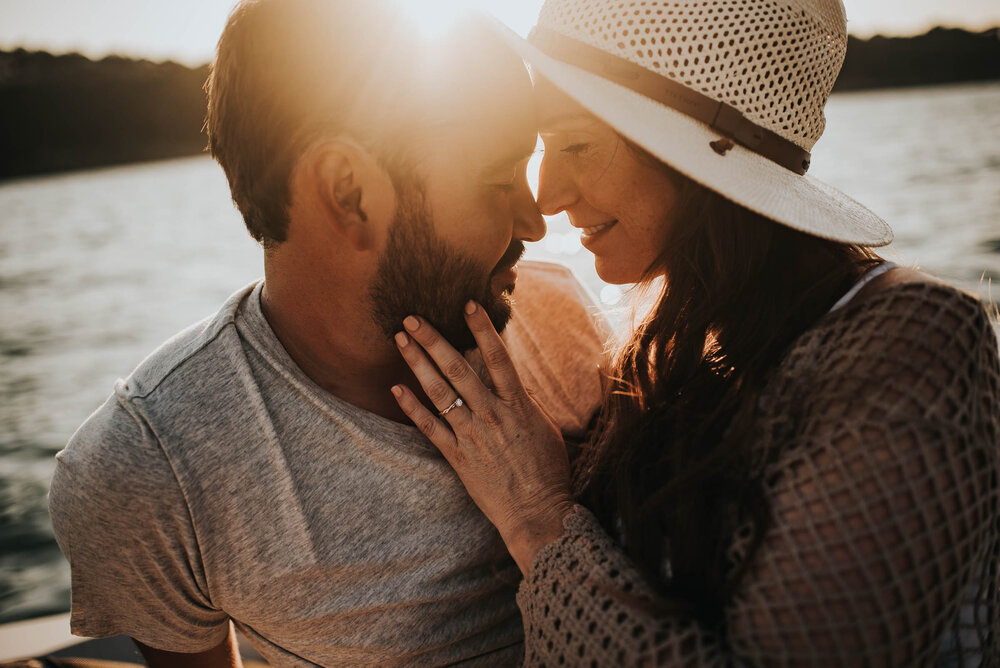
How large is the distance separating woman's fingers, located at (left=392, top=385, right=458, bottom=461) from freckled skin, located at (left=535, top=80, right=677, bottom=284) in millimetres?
515

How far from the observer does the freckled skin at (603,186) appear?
1382mm

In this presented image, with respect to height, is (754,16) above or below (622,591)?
above

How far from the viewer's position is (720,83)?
1.21 meters

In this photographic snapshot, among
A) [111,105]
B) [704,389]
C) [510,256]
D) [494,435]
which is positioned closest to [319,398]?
[494,435]

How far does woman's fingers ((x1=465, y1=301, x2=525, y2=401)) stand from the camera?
1.45 m

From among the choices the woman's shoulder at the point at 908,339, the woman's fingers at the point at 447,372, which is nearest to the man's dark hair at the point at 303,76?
the woman's fingers at the point at 447,372

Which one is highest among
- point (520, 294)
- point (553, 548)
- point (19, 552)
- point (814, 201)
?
point (814, 201)

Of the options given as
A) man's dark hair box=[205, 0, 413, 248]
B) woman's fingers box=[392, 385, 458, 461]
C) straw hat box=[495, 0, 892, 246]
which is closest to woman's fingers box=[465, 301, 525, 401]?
woman's fingers box=[392, 385, 458, 461]

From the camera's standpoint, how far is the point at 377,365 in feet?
5.21

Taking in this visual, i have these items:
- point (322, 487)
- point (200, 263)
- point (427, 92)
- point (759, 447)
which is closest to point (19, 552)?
point (322, 487)

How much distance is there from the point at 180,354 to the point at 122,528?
13.9 inches

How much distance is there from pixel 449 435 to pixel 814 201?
33.2 inches

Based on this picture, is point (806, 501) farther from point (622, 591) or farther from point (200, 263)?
point (200, 263)

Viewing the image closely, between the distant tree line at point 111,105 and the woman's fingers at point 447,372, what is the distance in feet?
Answer: 49.8
